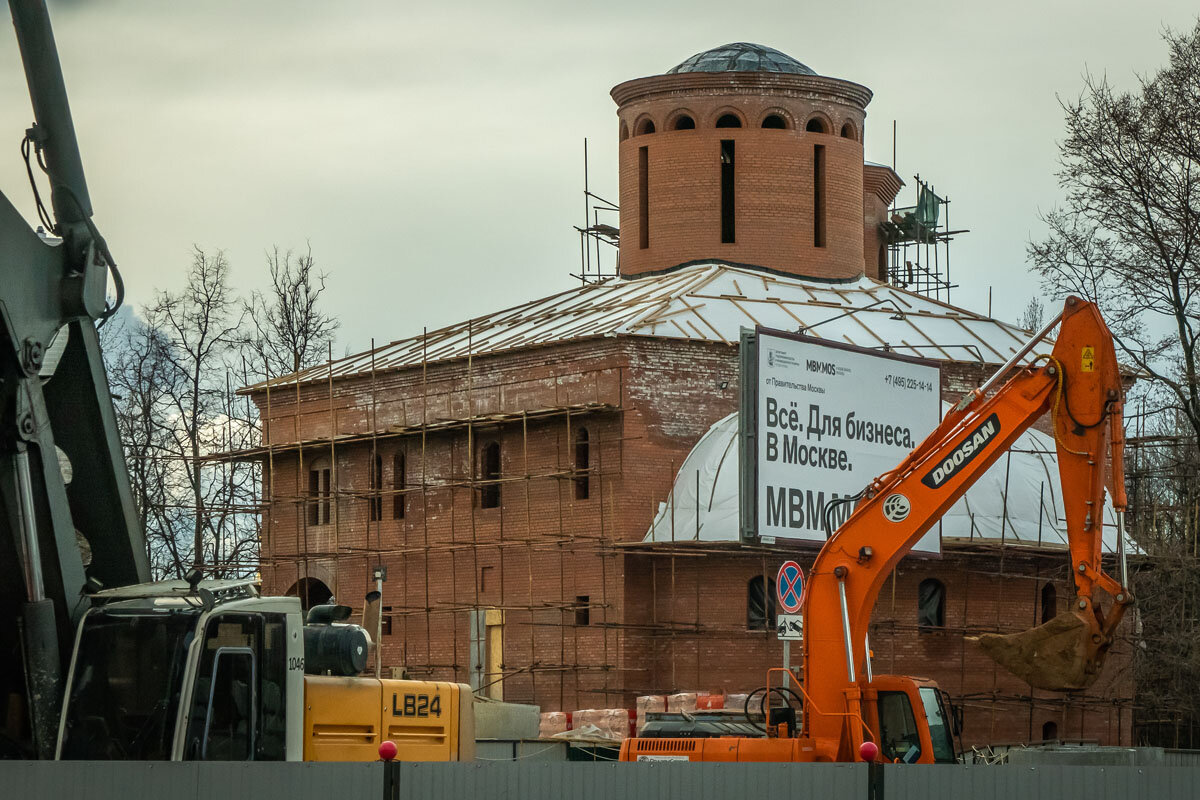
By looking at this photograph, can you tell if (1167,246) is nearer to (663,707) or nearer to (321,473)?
(663,707)

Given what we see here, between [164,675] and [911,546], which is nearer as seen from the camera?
[164,675]


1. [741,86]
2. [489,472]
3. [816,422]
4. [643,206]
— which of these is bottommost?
[489,472]

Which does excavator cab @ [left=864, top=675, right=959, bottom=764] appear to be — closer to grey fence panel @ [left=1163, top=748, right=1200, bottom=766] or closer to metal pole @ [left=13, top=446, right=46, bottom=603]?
metal pole @ [left=13, top=446, right=46, bottom=603]

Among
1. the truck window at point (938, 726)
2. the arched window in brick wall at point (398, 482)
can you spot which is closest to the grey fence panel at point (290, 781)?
the truck window at point (938, 726)

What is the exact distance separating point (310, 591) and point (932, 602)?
14262mm

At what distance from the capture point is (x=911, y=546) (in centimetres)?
1888

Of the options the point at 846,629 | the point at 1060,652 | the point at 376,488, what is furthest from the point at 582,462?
the point at 1060,652

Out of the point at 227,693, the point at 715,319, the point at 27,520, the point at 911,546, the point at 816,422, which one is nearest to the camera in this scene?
the point at 27,520

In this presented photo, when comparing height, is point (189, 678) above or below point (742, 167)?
below

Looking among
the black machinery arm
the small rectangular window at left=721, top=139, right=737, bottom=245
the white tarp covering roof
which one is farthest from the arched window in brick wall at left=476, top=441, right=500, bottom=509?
the black machinery arm

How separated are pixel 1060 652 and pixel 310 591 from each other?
94.6 ft

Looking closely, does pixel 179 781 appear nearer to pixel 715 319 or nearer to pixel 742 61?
pixel 715 319

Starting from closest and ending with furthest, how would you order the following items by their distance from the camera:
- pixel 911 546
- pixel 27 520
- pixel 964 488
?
pixel 27 520 < pixel 911 546 < pixel 964 488

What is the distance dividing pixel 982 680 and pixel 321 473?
1490 cm
